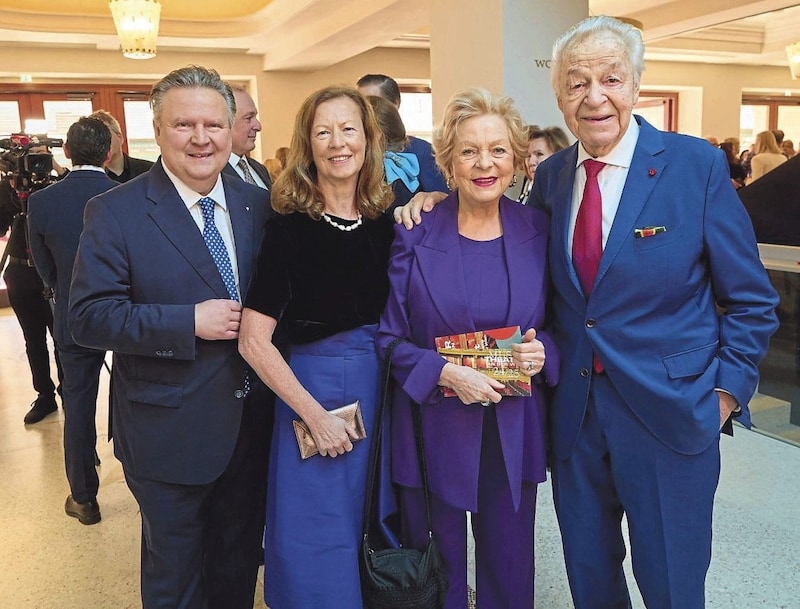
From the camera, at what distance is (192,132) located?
1.82 m

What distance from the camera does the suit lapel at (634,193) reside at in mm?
1697

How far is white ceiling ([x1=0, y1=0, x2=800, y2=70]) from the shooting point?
7559mm

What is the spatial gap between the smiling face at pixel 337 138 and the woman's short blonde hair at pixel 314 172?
0.02 m

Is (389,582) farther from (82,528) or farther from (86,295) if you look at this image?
(82,528)

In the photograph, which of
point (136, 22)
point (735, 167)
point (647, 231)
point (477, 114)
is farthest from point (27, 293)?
point (735, 167)

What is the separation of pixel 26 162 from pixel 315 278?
322 cm

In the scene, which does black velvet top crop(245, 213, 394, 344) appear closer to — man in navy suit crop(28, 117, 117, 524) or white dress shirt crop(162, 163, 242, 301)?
white dress shirt crop(162, 163, 242, 301)

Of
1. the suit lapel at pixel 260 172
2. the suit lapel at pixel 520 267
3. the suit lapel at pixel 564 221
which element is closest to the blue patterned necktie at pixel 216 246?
the suit lapel at pixel 520 267

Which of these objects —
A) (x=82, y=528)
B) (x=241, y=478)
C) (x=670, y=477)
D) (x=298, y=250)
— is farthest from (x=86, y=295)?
(x=82, y=528)

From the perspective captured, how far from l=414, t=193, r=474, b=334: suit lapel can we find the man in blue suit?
271 millimetres

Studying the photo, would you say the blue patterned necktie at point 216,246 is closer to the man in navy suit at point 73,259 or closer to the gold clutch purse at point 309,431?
the gold clutch purse at point 309,431

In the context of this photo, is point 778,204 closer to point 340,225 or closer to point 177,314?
point 340,225

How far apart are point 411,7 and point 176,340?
607cm

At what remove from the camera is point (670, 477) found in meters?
1.76
